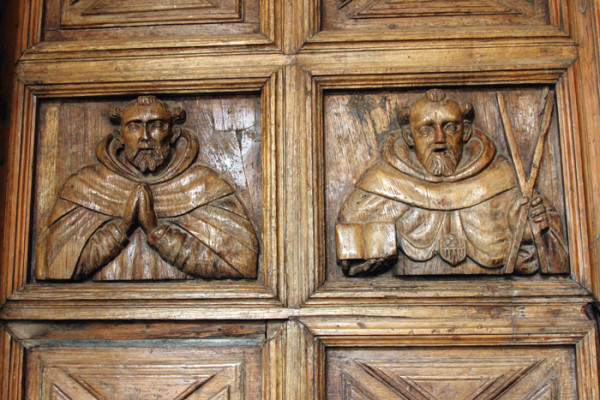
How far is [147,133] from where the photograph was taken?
84.7 inches

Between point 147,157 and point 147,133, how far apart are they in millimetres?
94

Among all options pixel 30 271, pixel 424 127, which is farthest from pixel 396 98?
pixel 30 271

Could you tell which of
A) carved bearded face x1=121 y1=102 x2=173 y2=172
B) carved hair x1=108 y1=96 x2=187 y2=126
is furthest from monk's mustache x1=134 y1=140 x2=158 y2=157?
carved hair x1=108 y1=96 x2=187 y2=126

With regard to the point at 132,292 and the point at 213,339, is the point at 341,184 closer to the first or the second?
the point at 213,339

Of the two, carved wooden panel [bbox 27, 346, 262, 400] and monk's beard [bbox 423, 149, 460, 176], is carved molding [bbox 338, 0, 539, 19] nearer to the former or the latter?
monk's beard [bbox 423, 149, 460, 176]

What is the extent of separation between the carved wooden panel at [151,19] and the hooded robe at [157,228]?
1.50ft

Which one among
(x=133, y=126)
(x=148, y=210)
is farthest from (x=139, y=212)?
(x=133, y=126)

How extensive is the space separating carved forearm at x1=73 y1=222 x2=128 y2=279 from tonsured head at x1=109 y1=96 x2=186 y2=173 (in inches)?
11.0

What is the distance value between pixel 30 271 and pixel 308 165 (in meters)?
1.17

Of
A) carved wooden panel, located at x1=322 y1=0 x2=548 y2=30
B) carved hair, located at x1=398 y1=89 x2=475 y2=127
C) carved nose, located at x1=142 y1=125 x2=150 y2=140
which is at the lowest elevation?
carved nose, located at x1=142 y1=125 x2=150 y2=140

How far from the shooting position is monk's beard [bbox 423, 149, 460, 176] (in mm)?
2096

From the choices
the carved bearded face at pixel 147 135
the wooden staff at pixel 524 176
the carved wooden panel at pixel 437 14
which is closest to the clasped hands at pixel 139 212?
the carved bearded face at pixel 147 135

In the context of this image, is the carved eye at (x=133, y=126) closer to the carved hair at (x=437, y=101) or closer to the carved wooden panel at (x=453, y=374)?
the carved hair at (x=437, y=101)

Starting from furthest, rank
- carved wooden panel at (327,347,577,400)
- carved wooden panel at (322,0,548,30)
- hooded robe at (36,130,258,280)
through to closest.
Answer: carved wooden panel at (322,0,548,30) < hooded robe at (36,130,258,280) < carved wooden panel at (327,347,577,400)
